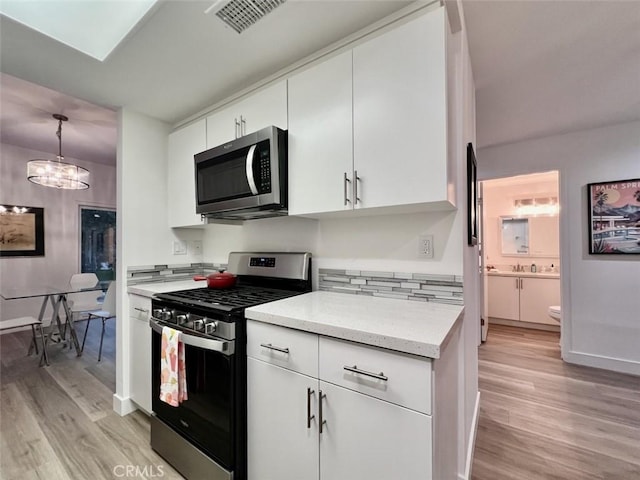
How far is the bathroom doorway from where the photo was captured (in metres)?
4.11

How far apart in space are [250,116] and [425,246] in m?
1.32

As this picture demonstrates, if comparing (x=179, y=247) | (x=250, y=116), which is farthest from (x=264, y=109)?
(x=179, y=247)

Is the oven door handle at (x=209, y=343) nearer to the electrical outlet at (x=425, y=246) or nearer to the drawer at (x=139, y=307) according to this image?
the drawer at (x=139, y=307)

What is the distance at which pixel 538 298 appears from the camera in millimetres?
4102

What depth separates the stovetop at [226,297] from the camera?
1392 mm

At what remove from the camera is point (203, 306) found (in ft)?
4.63

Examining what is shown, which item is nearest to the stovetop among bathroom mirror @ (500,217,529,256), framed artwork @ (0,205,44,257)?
framed artwork @ (0,205,44,257)

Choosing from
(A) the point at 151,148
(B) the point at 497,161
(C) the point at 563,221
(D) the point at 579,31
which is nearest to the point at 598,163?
(C) the point at 563,221

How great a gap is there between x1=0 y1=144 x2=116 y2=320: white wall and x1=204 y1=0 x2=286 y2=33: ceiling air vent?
435 centimetres

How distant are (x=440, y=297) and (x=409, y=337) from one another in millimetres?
619

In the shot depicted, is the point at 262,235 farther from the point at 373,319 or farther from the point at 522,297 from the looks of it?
the point at 522,297

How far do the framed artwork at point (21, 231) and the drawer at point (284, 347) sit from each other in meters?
4.45

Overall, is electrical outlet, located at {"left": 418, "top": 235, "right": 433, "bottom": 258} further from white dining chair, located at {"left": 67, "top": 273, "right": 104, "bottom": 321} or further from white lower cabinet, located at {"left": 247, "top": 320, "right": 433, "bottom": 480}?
white dining chair, located at {"left": 67, "top": 273, "right": 104, "bottom": 321}

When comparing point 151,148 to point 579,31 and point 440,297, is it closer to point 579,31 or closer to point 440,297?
point 440,297
